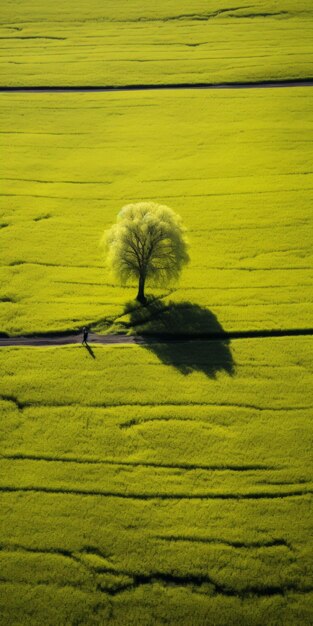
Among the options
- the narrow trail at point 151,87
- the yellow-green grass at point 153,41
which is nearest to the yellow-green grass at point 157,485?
the narrow trail at point 151,87

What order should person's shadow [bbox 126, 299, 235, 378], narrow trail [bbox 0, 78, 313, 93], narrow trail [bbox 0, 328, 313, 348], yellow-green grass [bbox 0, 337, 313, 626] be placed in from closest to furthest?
yellow-green grass [bbox 0, 337, 313, 626]
person's shadow [bbox 126, 299, 235, 378]
narrow trail [bbox 0, 328, 313, 348]
narrow trail [bbox 0, 78, 313, 93]

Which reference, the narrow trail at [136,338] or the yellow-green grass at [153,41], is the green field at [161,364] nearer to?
the narrow trail at [136,338]

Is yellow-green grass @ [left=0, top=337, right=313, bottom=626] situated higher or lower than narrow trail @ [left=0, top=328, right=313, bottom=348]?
lower

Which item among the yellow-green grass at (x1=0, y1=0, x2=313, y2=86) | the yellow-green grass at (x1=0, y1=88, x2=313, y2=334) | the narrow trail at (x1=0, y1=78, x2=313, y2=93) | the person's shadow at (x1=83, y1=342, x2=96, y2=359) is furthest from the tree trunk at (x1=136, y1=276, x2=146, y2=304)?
the yellow-green grass at (x1=0, y1=0, x2=313, y2=86)

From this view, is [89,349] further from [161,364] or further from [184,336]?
[184,336]

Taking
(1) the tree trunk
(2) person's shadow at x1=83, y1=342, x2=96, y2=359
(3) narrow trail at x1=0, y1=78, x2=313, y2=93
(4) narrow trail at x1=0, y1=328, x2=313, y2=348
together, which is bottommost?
(2) person's shadow at x1=83, y1=342, x2=96, y2=359

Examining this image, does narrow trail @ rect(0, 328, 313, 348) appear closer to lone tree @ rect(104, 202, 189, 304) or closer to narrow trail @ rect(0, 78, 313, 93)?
lone tree @ rect(104, 202, 189, 304)
